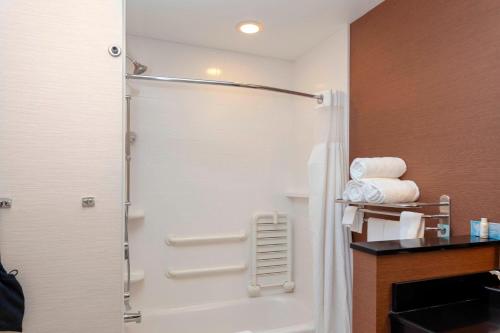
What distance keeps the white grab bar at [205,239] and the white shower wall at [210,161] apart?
40 millimetres

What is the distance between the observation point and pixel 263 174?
2916mm

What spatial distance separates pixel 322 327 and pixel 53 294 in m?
1.49

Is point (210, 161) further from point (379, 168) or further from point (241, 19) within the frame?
point (379, 168)

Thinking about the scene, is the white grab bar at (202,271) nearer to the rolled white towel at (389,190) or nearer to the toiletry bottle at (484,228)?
the rolled white towel at (389,190)

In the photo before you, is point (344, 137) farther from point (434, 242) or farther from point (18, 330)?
point (18, 330)

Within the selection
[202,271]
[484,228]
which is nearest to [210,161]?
[202,271]

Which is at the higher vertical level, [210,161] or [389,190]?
[210,161]

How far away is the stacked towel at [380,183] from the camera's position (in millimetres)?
1701

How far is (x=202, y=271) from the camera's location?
2.66m

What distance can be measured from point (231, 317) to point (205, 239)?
2.18 feet

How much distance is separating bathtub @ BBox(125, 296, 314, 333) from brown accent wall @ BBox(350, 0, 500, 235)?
1390 mm

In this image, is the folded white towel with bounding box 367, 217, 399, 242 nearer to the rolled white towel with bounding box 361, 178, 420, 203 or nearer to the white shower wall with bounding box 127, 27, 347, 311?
the rolled white towel with bounding box 361, 178, 420, 203

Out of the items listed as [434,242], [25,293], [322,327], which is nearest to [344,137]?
[434,242]

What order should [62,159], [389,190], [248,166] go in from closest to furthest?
[62,159], [389,190], [248,166]
